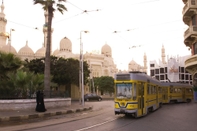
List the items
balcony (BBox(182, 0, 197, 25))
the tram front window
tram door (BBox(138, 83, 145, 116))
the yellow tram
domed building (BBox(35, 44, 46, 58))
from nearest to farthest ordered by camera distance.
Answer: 1. the yellow tram
2. the tram front window
3. tram door (BBox(138, 83, 145, 116))
4. balcony (BBox(182, 0, 197, 25))
5. domed building (BBox(35, 44, 46, 58))

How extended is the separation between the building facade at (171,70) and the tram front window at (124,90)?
63.4 m

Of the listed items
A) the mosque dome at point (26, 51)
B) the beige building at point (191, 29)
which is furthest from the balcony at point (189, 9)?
the mosque dome at point (26, 51)

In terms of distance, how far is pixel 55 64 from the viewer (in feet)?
142

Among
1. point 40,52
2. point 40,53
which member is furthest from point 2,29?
point 40,53

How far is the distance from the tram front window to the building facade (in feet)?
208

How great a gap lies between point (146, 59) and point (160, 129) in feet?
341

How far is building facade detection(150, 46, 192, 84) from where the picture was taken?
82.4 m

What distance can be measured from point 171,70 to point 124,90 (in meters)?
72.6

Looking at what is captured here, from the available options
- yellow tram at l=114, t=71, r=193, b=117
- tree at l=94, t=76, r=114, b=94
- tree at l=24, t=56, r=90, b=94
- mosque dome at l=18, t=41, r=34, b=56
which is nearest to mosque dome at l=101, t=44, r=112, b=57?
mosque dome at l=18, t=41, r=34, b=56

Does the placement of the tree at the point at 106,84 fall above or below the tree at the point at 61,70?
below

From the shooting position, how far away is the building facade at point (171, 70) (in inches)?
3246

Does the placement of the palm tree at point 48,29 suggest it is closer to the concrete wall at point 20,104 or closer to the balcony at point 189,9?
the concrete wall at point 20,104

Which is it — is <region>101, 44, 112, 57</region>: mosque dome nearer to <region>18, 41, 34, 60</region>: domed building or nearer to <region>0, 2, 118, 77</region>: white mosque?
<region>0, 2, 118, 77</region>: white mosque

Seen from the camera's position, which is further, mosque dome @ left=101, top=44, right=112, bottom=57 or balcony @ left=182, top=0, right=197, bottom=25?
mosque dome @ left=101, top=44, right=112, bottom=57
